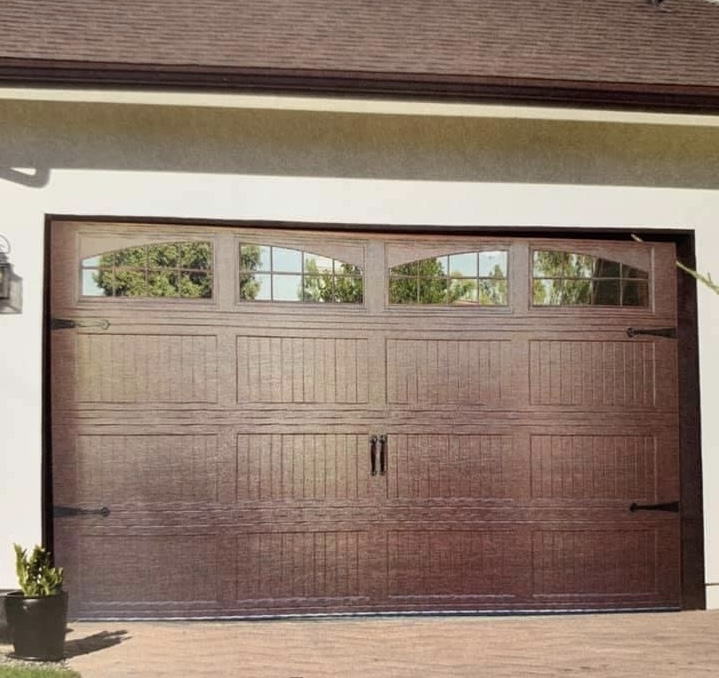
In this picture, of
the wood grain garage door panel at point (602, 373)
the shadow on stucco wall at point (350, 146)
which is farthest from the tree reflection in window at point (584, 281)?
the shadow on stucco wall at point (350, 146)

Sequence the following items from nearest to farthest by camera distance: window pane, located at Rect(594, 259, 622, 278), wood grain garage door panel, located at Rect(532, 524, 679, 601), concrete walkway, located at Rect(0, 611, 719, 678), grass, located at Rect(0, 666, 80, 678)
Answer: grass, located at Rect(0, 666, 80, 678), concrete walkway, located at Rect(0, 611, 719, 678), wood grain garage door panel, located at Rect(532, 524, 679, 601), window pane, located at Rect(594, 259, 622, 278)

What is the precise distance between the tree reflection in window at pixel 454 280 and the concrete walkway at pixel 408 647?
6.87 ft

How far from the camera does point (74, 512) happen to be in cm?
862

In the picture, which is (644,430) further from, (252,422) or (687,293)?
(252,422)

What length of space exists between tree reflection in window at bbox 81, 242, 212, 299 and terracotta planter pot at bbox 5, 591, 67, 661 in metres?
2.17

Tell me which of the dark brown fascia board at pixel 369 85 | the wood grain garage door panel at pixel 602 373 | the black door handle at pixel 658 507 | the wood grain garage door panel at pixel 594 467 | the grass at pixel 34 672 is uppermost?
the dark brown fascia board at pixel 369 85

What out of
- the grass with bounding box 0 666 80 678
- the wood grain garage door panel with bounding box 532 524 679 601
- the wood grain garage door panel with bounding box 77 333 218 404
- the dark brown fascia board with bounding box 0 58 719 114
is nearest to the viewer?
the grass with bounding box 0 666 80 678

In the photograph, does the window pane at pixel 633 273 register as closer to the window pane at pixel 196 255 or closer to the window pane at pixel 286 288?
the window pane at pixel 286 288

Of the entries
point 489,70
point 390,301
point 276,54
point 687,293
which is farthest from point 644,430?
point 276,54

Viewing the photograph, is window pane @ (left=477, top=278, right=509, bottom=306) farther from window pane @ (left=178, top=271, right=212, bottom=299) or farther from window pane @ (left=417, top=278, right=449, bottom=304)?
window pane @ (left=178, top=271, right=212, bottom=299)

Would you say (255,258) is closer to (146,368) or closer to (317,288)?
(317,288)

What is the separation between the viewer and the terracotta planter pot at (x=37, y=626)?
733 cm

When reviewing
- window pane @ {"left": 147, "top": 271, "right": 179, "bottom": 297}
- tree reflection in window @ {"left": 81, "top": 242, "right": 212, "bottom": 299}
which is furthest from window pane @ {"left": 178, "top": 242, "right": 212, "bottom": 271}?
window pane @ {"left": 147, "top": 271, "right": 179, "bottom": 297}

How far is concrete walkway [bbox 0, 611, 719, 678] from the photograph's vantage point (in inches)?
283
